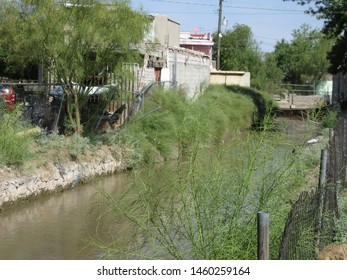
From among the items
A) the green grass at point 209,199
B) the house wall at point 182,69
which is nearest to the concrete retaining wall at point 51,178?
the house wall at point 182,69

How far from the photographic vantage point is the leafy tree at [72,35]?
18375 mm

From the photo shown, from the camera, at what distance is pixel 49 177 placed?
16.8 metres

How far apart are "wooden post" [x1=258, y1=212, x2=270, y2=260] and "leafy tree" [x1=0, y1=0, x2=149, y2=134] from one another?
→ 14418mm

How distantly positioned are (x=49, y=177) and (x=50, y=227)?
3.23 metres

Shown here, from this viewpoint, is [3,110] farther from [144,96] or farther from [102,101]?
[144,96]

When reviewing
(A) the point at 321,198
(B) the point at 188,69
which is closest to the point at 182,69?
(B) the point at 188,69

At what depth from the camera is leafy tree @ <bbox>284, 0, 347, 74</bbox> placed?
1339 inches

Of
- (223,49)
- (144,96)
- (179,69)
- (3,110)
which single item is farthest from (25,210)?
(223,49)

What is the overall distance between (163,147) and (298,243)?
47.3 ft

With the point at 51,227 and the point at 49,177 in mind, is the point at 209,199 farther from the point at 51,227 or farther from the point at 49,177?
the point at 49,177

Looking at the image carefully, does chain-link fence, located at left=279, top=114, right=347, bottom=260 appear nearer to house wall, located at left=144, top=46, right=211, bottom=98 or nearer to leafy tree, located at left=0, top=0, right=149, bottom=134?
leafy tree, located at left=0, top=0, right=149, bottom=134

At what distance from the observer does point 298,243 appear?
598cm

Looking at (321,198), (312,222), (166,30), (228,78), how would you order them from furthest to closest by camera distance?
(228,78)
(166,30)
(321,198)
(312,222)

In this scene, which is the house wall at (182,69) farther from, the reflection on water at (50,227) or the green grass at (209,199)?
the green grass at (209,199)
